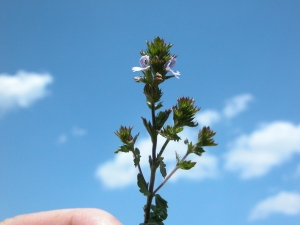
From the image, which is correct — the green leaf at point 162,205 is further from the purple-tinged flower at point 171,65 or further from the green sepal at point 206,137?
the purple-tinged flower at point 171,65

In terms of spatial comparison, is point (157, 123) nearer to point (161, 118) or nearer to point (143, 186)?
point (161, 118)

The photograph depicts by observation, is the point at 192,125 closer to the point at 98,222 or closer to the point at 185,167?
the point at 185,167

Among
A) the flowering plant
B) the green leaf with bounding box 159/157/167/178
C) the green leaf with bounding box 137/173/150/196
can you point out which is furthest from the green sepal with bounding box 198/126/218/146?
the green leaf with bounding box 137/173/150/196

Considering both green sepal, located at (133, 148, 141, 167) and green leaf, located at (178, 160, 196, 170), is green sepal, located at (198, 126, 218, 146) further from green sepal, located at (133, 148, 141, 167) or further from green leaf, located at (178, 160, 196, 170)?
green sepal, located at (133, 148, 141, 167)

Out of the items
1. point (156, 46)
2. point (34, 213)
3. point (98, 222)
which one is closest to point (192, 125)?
point (156, 46)

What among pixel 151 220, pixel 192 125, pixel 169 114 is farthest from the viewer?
pixel 192 125

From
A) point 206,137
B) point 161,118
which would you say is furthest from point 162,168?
point 206,137

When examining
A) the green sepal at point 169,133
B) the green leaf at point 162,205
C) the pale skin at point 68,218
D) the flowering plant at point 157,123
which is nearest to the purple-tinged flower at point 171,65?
the flowering plant at point 157,123

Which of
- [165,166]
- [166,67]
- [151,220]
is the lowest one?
[151,220]
